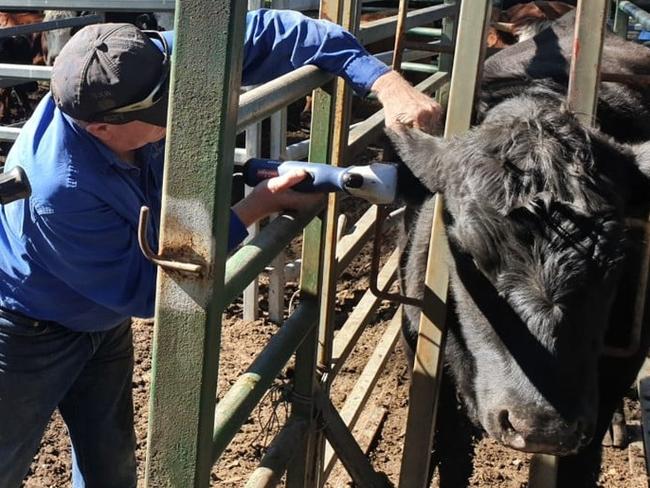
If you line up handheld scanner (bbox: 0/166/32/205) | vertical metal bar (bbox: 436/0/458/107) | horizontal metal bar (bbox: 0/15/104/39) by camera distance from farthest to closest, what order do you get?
1. vertical metal bar (bbox: 436/0/458/107)
2. horizontal metal bar (bbox: 0/15/104/39)
3. handheld scanner (bbox: 0/166/32/205)

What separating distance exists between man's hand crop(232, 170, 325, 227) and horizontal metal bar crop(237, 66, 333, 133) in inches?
7.4

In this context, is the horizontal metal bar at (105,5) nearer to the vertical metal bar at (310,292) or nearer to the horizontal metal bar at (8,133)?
the horizontal metal bar at (8,133)

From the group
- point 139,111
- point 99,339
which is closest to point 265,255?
point 139,111

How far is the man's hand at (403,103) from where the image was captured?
270cm

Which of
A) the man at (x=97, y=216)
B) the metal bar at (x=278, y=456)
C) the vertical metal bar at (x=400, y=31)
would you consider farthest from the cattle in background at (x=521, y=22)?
the metal bar at (x=278, y=456)

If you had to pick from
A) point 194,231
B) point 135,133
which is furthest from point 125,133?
point 194,231

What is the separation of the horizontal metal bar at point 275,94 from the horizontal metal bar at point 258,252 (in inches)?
12.2

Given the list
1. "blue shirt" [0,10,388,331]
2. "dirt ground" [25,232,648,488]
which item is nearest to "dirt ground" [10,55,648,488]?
"dirt ground" [25,232,648,488]

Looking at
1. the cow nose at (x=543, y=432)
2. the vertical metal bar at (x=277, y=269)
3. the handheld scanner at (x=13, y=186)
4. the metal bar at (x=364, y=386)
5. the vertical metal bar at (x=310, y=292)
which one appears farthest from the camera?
the vertical metal bar at (x=277, y=269)

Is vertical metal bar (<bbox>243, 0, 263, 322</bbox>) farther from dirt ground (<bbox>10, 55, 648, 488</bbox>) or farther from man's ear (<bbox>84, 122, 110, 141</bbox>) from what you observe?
man's ear (<bbox>84, 122, 110, 141</bbox>)

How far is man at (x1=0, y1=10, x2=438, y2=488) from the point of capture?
208 cm

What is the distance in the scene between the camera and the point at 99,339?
2678 millimetres

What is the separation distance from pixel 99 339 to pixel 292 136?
681 cm

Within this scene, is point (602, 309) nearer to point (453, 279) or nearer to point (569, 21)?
point (453, 279)
